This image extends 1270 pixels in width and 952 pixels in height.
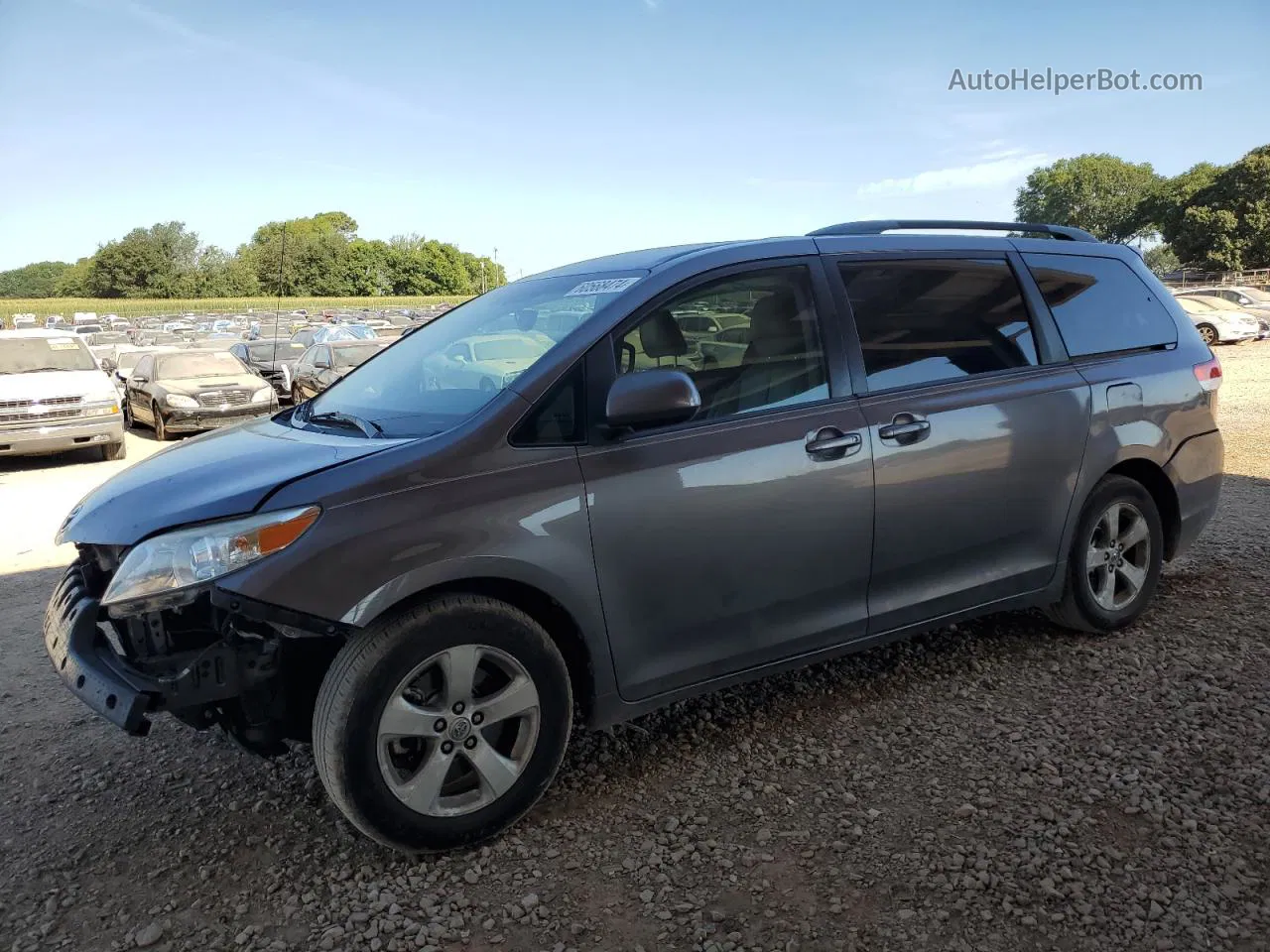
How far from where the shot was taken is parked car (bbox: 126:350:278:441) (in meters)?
13.9

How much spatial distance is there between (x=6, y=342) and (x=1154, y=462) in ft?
41.8

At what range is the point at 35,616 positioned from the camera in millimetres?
5461

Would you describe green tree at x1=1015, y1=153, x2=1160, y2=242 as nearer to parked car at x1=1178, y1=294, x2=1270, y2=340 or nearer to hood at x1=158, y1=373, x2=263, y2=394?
parked car at x1=1178, y1=294, x2=1270, y2=340

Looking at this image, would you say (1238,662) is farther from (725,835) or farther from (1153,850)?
(725,835)

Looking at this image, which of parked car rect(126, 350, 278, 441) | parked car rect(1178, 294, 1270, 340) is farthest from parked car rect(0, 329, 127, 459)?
parked car rect(1178, 294, 1270, 340)

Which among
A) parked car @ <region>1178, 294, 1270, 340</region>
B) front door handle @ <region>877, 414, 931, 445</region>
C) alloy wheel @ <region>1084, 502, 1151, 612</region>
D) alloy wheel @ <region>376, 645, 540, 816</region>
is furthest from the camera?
parked car @ <region>1178, 294, 1270, 340</region>

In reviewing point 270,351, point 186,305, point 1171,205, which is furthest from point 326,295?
point 1171,205

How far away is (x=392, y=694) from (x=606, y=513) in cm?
82

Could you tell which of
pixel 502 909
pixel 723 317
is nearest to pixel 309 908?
pixel 502 909

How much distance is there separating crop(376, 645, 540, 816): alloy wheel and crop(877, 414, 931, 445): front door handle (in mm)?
1572

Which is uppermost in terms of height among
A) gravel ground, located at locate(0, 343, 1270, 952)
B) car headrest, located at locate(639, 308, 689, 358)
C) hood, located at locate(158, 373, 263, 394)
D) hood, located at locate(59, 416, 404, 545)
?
car headrest, located at locate(639, 308, 689, 358)

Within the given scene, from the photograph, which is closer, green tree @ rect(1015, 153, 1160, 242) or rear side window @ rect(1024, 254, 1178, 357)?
rear side window @ rect(1024, 254, 1178, 357)

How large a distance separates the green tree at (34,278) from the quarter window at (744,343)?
528 ft

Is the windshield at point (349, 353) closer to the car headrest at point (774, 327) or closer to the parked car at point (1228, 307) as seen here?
the car headrest at point (774, 327)
